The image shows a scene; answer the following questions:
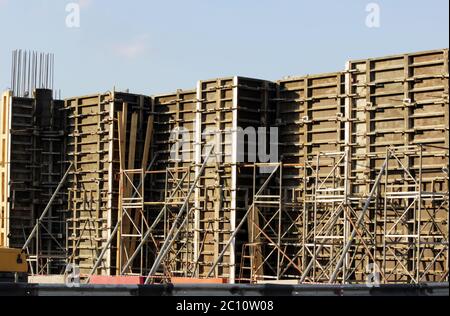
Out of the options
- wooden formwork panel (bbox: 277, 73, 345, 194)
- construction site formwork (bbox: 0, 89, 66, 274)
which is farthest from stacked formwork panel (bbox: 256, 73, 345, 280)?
construction site formwork (bbox: 0, 89, 66, 274)

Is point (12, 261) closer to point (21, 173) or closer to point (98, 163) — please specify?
point (98, 163)

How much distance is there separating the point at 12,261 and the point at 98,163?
36.9 feet

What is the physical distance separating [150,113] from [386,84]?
12.7 metres

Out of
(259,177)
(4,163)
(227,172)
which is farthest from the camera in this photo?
(4,163)

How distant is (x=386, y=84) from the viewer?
35.9m

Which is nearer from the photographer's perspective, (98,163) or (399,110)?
(399,110)

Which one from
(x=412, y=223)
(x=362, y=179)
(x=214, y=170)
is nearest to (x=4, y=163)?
(x=214, y=170)

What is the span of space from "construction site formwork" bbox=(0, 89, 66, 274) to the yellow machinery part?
11860 millimetres

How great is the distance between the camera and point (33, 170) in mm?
48281

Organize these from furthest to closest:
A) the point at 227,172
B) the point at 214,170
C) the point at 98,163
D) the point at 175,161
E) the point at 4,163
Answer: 1. the point at 4,163
2. the point at 98,163
3. the point at 175,161
4. the point at 214,170
5. the point at 227,172

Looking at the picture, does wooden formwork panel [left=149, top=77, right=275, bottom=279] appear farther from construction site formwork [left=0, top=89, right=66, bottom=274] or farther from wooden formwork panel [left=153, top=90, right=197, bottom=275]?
construction site formwork [left=0, top=89, right=66, bottom=274]

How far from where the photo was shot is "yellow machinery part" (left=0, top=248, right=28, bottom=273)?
1372 inches
